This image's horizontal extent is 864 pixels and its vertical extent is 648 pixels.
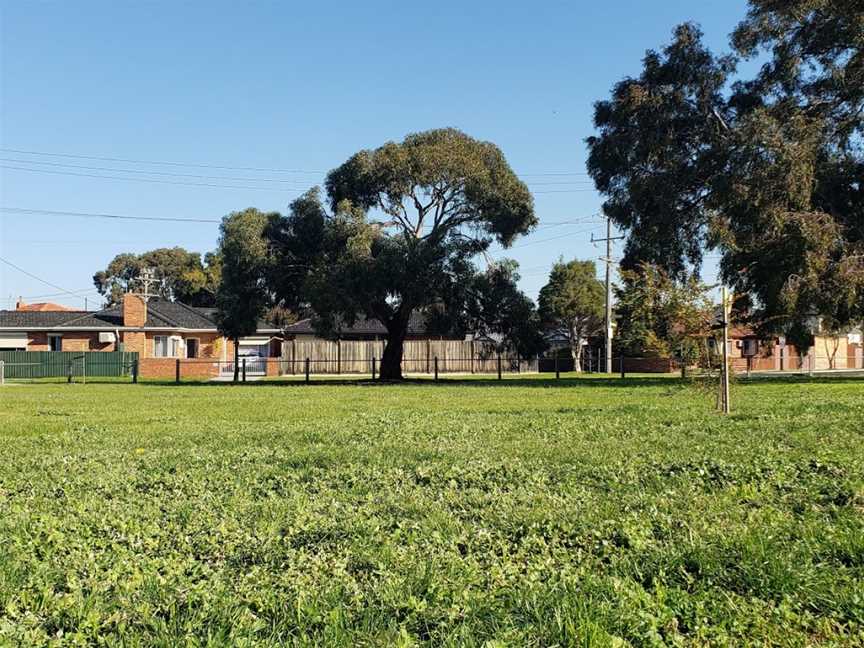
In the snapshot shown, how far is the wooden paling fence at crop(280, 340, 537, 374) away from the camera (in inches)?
1706

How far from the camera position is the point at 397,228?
3247cm

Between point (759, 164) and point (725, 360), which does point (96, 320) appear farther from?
point (725, 360)

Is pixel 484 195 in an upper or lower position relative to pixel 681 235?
upper

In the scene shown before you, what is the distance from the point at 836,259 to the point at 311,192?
791 inches

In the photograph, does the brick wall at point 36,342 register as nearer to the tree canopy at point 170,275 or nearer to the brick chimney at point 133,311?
the brick chimney at point 133,311

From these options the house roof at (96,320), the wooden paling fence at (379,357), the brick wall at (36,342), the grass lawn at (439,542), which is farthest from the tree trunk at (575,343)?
the grass lawn at (439,542)

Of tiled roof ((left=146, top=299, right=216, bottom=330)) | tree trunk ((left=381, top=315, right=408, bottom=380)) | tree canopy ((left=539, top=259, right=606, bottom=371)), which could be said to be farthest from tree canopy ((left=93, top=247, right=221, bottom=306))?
tree trunk ((left=381, top=315, right=408, bottom=380))

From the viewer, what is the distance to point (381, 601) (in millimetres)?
3715

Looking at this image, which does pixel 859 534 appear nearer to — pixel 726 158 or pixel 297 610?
pixel 297 610

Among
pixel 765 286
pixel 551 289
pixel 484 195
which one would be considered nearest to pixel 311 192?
pixel 484 195

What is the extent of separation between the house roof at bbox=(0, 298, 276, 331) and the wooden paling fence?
3755 millimetres

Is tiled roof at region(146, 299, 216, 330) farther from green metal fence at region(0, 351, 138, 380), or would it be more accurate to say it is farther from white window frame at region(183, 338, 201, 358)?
green metal fence at region(0, 351, 138, 380)

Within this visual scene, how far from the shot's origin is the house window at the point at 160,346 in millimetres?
44969

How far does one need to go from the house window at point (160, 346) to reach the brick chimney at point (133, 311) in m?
1.38
